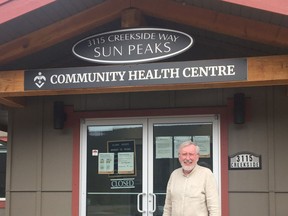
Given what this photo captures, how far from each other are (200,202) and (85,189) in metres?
2.46

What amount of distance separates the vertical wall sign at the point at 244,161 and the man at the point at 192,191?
1694 millimetres

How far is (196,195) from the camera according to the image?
13.2 ft

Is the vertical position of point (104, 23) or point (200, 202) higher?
point (104, 23)

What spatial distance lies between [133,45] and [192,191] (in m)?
1.67

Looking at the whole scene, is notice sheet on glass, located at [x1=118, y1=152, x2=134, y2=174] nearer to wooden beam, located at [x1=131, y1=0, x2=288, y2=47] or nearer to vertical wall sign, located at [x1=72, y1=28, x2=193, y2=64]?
vertical wall sign, located at [x1=72, y1=28, x2=193, y2=64]

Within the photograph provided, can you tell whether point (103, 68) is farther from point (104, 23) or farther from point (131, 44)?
point (104, 23)

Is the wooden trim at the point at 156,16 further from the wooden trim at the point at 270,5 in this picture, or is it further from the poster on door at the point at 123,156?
the poster on door at the point at 123,156

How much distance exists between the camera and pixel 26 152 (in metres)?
6.39

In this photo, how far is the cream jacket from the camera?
13.1ft

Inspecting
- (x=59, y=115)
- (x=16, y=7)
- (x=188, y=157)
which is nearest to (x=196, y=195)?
(x=188, y=157)

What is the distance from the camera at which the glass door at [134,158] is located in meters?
5.92

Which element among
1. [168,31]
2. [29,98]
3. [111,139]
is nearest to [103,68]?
[168,31]

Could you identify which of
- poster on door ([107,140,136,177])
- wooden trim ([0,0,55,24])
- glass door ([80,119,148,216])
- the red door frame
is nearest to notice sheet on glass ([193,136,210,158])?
the red door frame

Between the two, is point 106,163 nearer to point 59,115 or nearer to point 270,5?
point 59,115
